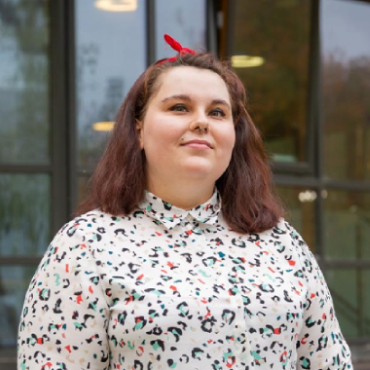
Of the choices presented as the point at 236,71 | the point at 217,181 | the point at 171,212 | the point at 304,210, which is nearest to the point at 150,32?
the point at 236,71

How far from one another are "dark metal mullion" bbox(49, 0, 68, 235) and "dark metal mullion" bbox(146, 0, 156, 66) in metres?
0.64

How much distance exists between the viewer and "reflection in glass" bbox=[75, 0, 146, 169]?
243 inches

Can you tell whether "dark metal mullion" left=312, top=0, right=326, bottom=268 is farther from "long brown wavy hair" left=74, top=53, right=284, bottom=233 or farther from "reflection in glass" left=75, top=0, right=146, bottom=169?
"long brown wavy hair" left=74, top=53, right=284, bottom=233

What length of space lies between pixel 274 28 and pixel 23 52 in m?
2.17

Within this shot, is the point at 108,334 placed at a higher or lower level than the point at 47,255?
lower

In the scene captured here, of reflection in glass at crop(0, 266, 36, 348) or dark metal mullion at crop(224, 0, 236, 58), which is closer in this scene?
reflection in glass at crop(0, 266, 36, 348)

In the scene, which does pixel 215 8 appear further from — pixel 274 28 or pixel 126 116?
pixel 126 116

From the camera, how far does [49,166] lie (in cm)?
610

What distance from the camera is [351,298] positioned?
7848mm

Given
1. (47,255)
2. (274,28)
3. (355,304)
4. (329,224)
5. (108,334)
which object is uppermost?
(274,28)

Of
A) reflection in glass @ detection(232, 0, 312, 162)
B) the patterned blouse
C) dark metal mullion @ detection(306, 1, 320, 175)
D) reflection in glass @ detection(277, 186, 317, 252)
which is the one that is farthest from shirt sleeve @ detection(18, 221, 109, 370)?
dark metal mullion @ detection(306, 1, 320, 175)

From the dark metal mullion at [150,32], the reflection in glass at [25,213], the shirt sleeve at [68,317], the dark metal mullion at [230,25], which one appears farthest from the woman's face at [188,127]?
the dark metal mullion at [230,25]

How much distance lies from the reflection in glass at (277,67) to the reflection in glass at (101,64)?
34.3 inches

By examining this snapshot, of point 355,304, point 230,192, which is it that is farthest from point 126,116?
point 355,304
